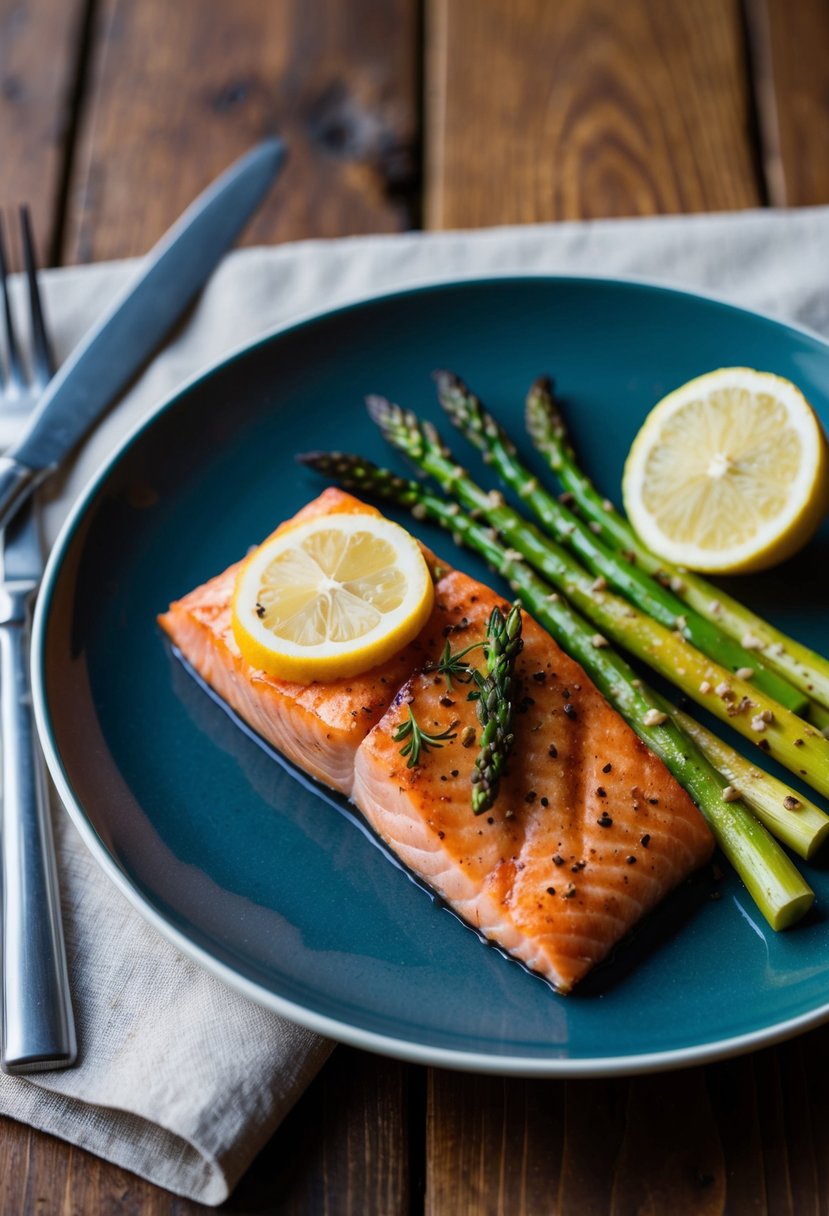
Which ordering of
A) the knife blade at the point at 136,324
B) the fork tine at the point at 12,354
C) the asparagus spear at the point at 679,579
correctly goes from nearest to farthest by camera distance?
the asparagus spear at the point at 679,579
the knife blade at the point at 136,324
the fork tine at the point at 12,354

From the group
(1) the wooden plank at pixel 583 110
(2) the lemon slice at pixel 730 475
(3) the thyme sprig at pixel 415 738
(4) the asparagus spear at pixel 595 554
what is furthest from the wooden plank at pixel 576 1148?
(1) the wooden plank at pixel 583 110

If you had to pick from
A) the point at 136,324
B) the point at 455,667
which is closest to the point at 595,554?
the point at 455,667

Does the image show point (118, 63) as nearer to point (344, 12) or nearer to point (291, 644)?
point (344, 12)

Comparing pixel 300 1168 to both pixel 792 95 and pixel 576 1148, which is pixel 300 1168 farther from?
pixel 792 95

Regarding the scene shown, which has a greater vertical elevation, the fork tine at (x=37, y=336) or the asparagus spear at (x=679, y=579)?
the fork tine at (x=37, y=336)

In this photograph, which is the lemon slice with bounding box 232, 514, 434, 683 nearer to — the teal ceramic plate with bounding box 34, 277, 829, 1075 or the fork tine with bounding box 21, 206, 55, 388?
the teal ceramic plate with bounding box 34, 277, 829, 1075

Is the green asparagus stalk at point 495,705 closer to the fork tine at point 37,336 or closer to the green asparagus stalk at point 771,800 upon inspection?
the green asparagus stalk at point 771,800
